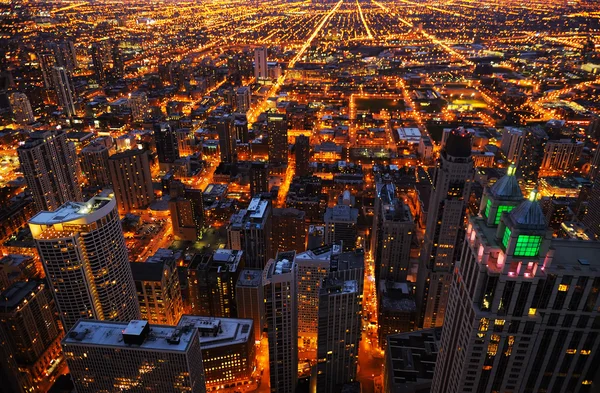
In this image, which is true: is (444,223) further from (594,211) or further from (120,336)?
(120,336)

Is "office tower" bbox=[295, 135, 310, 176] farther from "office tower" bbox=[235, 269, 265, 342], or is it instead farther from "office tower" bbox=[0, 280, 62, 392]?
"office tower" bbox=[0, 280, 62, 392]

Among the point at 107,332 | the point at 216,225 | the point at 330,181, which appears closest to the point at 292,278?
the point at 107,332

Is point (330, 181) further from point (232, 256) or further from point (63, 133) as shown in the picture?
point (63, 133)

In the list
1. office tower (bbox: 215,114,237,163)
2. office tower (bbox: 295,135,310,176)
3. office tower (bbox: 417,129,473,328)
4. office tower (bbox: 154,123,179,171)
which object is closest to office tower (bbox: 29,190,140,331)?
office tower (bbox: 417,129,473,328)

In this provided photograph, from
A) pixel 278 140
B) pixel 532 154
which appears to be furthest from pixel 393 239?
pixel 532 154

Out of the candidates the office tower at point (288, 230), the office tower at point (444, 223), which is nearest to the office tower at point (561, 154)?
the office tower at point (444, 223)
